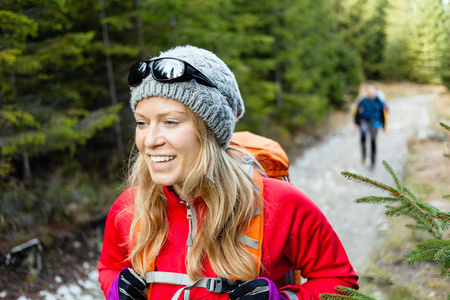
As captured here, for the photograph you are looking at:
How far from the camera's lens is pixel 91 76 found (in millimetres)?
8078

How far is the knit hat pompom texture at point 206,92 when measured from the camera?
71.7 inches

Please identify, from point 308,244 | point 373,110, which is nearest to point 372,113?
point 373,110

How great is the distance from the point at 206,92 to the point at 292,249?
95cm

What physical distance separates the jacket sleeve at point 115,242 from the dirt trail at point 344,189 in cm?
189

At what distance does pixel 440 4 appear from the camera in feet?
17.2

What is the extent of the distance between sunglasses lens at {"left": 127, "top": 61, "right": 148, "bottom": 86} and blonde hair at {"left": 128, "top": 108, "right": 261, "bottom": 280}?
14.4 inches

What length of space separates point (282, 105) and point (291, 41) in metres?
2.68

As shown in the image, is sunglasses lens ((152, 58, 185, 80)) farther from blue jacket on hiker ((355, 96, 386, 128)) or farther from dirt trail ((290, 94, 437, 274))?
blue jacket on hiker ((355, 96, 386, 128))

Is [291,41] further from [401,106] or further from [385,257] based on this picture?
[401,106]

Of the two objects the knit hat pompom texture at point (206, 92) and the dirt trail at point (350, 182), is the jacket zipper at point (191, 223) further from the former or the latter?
the dirt trail at point (350, 182)

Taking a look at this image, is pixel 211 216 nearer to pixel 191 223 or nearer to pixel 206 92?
pixel 191 223

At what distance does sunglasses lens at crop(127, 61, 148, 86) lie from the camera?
6.33 ft

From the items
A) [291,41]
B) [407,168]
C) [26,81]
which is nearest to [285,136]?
[291,41]

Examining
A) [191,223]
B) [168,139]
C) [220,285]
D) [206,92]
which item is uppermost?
[206,92]
